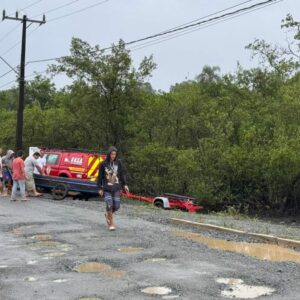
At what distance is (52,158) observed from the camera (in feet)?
79.3

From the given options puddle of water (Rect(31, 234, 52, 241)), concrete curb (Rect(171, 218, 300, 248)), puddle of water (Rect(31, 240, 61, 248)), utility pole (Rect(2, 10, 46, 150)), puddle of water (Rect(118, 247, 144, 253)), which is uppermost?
utility pole (Rect(2, 10, 46, 150))

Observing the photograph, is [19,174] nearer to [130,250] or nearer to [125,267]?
[130,250]

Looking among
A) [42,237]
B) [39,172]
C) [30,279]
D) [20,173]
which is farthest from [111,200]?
[39,172]

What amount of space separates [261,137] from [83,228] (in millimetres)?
11974

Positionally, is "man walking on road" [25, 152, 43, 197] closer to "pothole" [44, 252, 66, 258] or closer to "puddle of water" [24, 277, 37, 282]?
"pothole" [44, 252, 66, 258]

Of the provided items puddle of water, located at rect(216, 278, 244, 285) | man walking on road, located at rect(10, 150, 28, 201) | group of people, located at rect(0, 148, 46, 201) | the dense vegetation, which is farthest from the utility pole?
puddle of water, located at rect(216, 278, 244, 285)

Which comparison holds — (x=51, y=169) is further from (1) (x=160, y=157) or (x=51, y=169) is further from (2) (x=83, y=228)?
(2) (x=83, y=228)

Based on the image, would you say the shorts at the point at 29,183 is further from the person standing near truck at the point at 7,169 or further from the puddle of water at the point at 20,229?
the puddle of water at the point at 20,229

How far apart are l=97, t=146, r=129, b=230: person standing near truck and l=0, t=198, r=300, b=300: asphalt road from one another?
0.62 metres

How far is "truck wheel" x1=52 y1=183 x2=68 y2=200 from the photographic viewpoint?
22.3 metres

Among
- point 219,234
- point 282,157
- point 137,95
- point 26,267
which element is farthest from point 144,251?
point 137,95

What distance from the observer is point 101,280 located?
7562 mm

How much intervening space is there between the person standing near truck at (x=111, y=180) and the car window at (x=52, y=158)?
11829 mm

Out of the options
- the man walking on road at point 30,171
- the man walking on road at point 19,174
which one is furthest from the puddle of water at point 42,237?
the man walking on road at point 30,171
